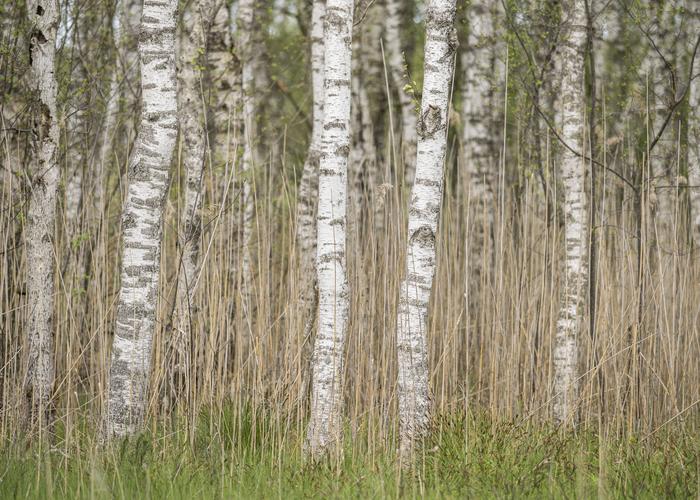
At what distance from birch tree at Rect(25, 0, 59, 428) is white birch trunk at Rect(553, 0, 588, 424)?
2817 millimetres

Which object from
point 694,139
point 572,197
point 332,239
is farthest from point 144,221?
point 694,139

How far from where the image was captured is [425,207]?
353 centimetres

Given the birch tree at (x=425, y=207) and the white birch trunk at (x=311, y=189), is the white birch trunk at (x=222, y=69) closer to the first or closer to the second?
the white birch trunk at (x=311, y=189)

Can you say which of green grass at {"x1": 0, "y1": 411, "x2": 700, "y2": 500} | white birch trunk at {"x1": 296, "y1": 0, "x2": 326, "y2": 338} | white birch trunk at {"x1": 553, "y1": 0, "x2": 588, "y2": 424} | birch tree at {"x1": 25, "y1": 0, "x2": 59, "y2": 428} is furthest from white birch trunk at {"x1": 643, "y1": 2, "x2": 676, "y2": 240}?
birch tree at {"x1": 25, "y1": 0, "x2": 59, "y2": 428}

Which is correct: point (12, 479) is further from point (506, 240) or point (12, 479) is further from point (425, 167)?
point (506, 240)

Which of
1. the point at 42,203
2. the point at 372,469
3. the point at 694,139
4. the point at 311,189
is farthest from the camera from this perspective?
the point at 694,139

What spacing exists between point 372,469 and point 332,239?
103cm

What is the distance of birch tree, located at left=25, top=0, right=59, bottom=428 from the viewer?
13.5 feet

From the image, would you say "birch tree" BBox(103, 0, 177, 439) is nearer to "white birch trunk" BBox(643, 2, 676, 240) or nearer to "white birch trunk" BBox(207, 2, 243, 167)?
"white birch trunk" BBox(207, 2, 243, 167)

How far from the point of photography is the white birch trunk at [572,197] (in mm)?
4746

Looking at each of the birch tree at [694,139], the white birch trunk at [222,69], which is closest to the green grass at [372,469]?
the white birch trunk at [222,69]

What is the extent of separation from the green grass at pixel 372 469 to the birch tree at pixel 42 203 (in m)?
0.41

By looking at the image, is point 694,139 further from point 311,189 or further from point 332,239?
point 332,239

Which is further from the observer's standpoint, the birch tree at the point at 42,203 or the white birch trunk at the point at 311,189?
the white birch trunk at the point at 311,189
